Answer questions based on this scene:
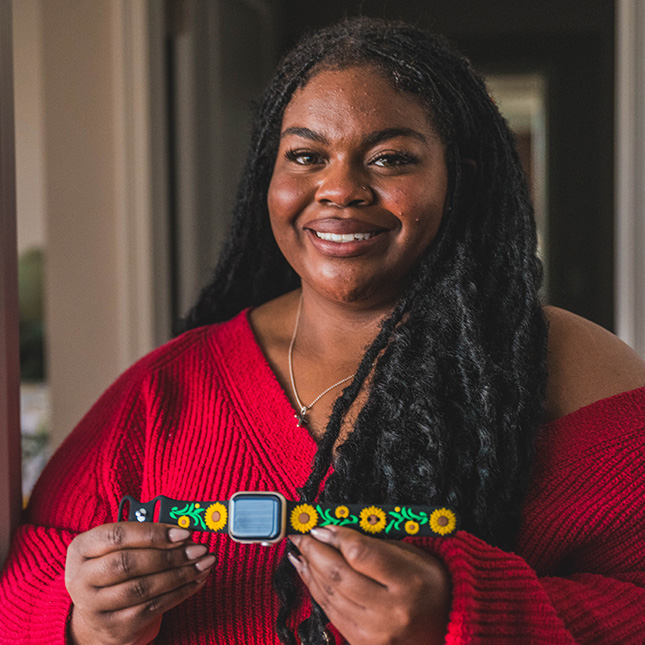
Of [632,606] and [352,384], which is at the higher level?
[352,384]

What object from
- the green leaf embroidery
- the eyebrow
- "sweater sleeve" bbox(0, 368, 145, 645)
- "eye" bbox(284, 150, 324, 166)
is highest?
the eyebrow

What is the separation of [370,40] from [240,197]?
0.35m

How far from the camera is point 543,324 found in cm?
100

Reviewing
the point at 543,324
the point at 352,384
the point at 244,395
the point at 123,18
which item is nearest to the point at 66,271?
the point at 123,18

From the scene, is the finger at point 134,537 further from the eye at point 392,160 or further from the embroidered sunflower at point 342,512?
the eye at point 392,160

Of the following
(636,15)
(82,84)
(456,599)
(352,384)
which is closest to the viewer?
(456,599)

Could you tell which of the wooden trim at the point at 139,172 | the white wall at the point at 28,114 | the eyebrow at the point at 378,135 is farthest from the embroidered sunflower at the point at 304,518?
the white wall at the point at 28,114

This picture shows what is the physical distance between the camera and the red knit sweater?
2.71 feet

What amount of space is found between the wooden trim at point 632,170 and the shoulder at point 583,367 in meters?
0.93

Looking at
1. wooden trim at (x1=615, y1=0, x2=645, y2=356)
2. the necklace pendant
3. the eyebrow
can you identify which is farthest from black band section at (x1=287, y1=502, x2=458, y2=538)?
wooden trim at (x1=615, y1=0, x2=645, y2=356)

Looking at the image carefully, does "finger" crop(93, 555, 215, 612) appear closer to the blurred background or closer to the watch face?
the watch face

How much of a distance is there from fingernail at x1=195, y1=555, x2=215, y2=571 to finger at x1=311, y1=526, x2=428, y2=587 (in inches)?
4.9

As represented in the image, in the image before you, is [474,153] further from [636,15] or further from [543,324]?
[636,15]

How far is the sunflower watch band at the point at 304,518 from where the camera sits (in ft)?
2.38
